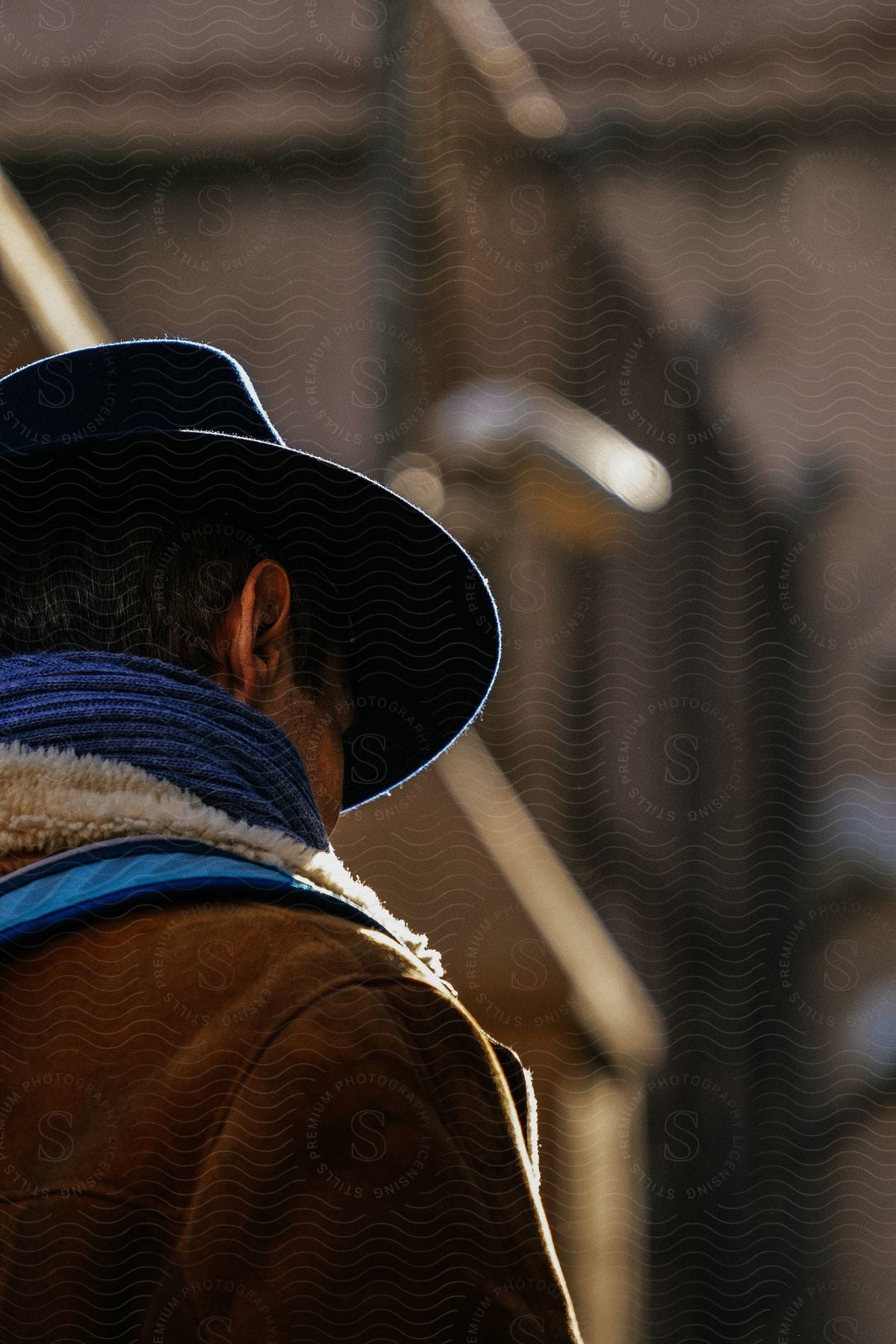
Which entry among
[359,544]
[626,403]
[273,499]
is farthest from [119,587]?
[626,403]

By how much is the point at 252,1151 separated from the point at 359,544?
492 mm

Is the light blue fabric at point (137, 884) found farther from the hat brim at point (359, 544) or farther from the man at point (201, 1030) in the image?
the hat brim at point (359, 544)

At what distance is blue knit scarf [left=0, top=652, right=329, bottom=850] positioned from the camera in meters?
0.58

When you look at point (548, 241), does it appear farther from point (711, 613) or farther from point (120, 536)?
point (120, 536)

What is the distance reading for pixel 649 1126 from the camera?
6.89 ft

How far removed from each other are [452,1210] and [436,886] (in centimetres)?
179

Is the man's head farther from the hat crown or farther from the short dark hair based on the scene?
the hat crown

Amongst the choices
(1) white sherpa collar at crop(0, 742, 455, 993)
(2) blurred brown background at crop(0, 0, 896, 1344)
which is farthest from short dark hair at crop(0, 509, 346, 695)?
(2) blurred brown background at crop(0, 0, 896, 1344)

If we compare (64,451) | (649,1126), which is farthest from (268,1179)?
(649,1126)

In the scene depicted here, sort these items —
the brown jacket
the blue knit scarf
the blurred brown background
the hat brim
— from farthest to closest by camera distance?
the blurred brown background → the hat brim → the blue knit scarf → the brown jacket

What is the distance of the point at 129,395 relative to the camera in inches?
32.9

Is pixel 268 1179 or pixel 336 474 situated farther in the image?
pixel 336 474

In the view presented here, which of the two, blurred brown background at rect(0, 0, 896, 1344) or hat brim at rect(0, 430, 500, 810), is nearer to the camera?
hat brim at rect(0, 430, 500, 810)

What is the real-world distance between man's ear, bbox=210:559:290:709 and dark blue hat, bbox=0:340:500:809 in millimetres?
45
